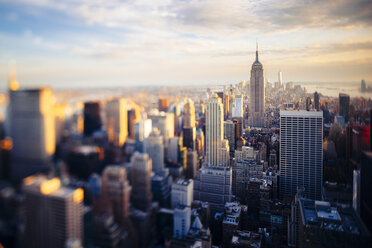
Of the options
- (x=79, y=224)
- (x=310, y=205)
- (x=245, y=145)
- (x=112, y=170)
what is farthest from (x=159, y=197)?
(x=245, y=145)

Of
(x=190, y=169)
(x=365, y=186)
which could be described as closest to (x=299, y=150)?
(x=365, y=186)

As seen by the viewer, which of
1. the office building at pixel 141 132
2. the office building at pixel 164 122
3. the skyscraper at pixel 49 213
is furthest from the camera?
the office building at pixel 164 122

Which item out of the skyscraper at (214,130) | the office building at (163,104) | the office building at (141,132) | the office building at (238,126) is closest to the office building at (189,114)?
the skyscraper at (214,130)

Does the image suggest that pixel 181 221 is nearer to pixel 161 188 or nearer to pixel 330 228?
pixel 161 188

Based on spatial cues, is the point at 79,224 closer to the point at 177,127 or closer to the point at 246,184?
the point at 177,127

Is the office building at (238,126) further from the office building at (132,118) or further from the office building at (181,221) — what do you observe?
the office building at (132,118)

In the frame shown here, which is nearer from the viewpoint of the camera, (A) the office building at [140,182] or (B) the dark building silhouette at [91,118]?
(B) the dark building silhouette at [91,118]
